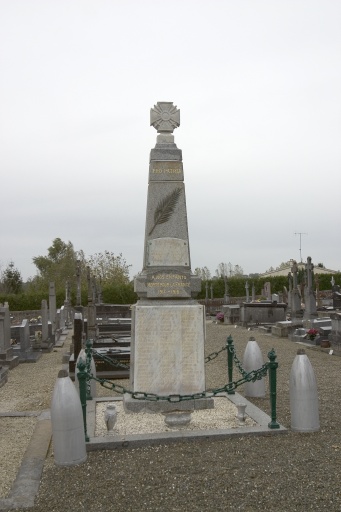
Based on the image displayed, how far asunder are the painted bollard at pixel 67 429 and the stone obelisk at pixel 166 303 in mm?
2008

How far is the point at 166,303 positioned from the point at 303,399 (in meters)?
2.37

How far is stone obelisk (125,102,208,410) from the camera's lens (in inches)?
294

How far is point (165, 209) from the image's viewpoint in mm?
7918

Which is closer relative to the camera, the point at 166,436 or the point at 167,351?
the point at 166,436

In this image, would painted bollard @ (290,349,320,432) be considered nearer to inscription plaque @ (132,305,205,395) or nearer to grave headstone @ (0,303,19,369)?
inscription plaque @ (132,305,205,395)

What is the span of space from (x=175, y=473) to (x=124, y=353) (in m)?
7.40

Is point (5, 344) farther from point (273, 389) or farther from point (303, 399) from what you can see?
point (303, 399)

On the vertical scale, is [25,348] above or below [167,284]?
below

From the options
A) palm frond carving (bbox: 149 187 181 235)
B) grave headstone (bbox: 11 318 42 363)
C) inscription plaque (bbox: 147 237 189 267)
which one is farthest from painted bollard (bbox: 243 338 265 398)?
grave headstone (bbox: 11 318 42 363)

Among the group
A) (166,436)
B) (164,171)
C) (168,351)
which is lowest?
(166,436)

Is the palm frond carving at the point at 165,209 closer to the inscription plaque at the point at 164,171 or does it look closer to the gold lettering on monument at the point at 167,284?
the inscription plaque at the point at 164,171

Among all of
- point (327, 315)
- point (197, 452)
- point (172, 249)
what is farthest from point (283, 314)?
point (197, 452)

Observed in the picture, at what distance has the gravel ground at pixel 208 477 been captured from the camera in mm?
4355

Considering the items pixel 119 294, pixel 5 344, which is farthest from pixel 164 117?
pixel 119 294
